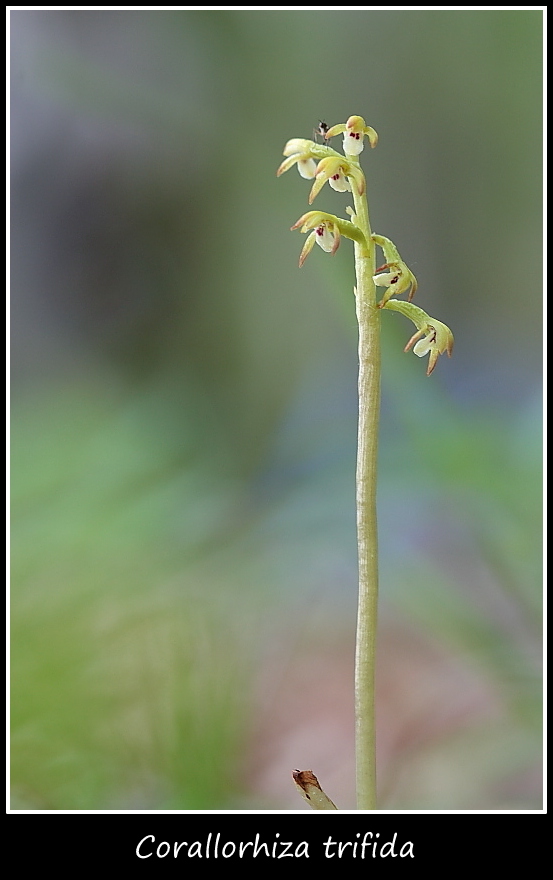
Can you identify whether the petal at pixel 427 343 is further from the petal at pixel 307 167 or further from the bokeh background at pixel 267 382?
the bokeh background at pixel 267 382

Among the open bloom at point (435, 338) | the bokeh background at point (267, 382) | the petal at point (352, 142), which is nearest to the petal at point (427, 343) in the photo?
the open bloom at point (435, 338)

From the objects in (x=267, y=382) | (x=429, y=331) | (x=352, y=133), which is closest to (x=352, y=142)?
(x=352, y=133)

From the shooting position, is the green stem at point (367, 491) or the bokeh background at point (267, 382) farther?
the bokeh background at point (267, 382)

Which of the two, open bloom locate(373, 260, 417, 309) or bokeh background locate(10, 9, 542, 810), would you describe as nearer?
open bloom locate(373, 260, 417, 309)

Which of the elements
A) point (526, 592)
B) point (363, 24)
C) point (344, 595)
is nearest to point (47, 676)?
point (344, 595)

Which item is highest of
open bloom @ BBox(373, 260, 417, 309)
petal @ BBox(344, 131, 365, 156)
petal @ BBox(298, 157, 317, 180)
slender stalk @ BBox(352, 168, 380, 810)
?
petal @ BBox(344, 131, 365, 156)

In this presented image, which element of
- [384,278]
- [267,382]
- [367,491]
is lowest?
[367,491]

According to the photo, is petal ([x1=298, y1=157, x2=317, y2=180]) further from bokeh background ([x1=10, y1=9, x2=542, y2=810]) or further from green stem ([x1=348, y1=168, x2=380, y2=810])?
bokeh background ([x1=10, y1=9, x2=542, y2=810])

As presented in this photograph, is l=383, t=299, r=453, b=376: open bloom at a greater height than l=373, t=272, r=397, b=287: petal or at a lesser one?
lesser

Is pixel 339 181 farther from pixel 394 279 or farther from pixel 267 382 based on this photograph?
pixel 267 382

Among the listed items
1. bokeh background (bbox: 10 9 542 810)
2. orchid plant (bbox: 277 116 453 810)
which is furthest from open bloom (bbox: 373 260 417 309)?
bokeh background (bbox: 10 9 542 810)
